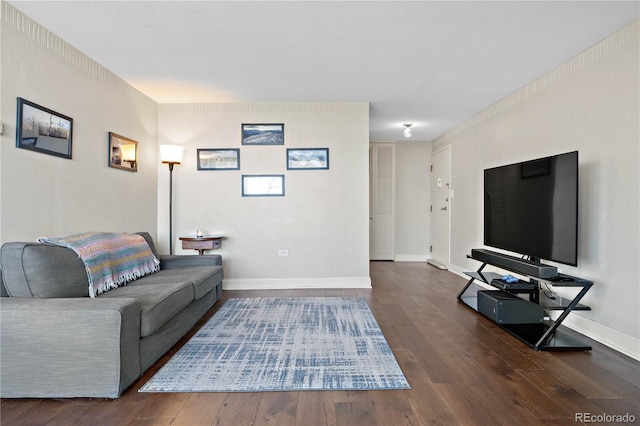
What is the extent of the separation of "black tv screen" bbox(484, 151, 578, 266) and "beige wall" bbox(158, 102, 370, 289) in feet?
5.11

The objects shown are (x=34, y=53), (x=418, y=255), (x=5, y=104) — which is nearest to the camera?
(x=5, y=104)

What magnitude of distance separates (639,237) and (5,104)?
4357 millimetres

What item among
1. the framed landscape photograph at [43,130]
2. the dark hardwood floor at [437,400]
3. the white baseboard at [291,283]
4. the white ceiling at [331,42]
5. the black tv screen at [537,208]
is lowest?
the dark hardwood floor at [437,400]

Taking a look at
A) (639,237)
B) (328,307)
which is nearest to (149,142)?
(328,307)

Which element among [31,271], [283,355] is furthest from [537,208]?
[31,271]

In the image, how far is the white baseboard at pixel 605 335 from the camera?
7.83 feet

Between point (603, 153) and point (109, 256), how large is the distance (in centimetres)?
396

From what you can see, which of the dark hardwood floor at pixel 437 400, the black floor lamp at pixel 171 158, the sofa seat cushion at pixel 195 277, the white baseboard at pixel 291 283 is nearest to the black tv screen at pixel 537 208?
the dark hardwood floor at pixel 437 400

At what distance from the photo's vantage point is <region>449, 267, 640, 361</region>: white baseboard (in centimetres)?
239

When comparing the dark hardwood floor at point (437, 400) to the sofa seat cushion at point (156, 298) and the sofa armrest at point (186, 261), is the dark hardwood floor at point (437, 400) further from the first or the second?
the sofa armrest at point (186, 261)

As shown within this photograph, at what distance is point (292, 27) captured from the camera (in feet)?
8.26

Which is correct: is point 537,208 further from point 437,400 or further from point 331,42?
point 331,42

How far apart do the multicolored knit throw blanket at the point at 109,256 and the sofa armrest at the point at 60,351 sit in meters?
0.61

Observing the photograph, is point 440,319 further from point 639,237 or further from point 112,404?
point 112,404
